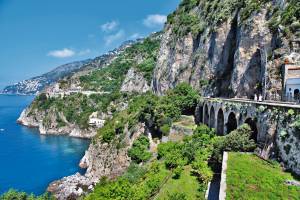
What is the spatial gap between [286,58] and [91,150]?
4396cm

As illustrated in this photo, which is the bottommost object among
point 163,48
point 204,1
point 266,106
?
point 266,106

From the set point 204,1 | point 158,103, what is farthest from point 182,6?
point 158,103

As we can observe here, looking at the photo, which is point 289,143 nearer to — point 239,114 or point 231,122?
point 239,114

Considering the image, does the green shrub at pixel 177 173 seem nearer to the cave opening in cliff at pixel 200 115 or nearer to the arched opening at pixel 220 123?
the arched opening at pixel 220 123

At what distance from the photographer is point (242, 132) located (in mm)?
26953

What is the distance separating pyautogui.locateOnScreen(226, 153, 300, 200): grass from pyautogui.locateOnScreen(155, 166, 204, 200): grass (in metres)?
4.22

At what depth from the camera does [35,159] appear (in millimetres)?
72250

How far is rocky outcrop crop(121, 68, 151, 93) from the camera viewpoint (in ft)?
360

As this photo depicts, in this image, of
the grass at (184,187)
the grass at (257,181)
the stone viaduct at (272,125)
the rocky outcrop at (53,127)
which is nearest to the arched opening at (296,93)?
the stone viaduct at (272,125)

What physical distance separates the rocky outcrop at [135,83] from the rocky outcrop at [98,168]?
157 ft

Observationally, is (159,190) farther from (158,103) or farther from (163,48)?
(163,48)

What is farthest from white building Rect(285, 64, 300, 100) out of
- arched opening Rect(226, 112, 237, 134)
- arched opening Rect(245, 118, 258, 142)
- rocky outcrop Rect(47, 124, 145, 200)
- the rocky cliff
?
rocky outcrop Rect(47, 124, 145, 200)

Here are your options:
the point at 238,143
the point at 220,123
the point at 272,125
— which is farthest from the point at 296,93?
the point at 220,123

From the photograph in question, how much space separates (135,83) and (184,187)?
8966 cm
